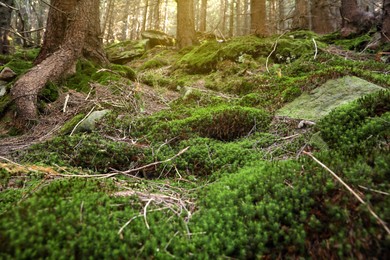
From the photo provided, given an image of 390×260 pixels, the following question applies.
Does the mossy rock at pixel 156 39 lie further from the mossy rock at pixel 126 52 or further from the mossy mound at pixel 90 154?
the mossy mound at pixel 90 154

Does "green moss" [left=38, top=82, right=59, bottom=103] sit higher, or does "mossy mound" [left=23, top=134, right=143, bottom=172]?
"green moss" [left=38, top=82, right=59, bottom=103]

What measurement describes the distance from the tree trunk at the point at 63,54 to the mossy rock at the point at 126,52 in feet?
17.8

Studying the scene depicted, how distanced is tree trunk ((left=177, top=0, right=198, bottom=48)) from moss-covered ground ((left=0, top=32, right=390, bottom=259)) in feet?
25.4

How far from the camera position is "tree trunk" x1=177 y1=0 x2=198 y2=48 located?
10.7m

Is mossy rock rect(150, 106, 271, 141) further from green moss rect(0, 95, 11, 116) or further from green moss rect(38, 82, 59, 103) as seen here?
green moss rect(0, 95, 11, 116)

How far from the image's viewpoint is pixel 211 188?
2246 mm

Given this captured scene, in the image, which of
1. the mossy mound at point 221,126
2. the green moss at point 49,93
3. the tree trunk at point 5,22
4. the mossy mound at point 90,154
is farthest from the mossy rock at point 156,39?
the mossy mound at point 90,154

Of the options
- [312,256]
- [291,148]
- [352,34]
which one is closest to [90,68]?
[291,148]

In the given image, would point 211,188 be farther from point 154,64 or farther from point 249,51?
point 154,64

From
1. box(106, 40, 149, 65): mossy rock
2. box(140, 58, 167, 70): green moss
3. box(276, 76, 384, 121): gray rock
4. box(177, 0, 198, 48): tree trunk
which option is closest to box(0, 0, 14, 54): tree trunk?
box(106, 40, 149, 65): mossy rock

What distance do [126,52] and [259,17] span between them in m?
7.84

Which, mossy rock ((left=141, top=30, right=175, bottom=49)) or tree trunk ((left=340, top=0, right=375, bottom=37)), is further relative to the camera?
mossy rock ((left=141, top=30, right=175, bottom=49))

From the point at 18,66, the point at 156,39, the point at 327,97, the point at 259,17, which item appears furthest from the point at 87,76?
the point at 156,39

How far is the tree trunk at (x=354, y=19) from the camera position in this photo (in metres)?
7.52
